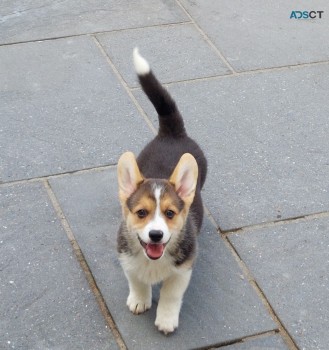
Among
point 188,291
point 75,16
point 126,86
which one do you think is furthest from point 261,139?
point 75,16

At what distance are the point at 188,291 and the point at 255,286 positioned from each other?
363mm

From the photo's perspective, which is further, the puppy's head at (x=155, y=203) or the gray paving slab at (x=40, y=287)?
the gray paving slab at (x=40, y=287)

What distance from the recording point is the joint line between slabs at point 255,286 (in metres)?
3.55

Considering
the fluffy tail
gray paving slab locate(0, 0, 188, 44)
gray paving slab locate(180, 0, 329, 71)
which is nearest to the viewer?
the fluffy tail

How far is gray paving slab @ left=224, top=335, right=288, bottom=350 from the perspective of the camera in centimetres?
348

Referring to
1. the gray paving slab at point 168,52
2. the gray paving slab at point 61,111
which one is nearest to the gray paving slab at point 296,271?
the gray paving slab at point 61,111

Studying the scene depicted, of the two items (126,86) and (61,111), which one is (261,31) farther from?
(61,111)

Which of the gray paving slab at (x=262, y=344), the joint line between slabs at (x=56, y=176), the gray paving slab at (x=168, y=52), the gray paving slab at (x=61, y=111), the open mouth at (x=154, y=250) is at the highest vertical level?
the open mouth at (x=154, y=250)

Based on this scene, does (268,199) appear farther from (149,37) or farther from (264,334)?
(149,37)

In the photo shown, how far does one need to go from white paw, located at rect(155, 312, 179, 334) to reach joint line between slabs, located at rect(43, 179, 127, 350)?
202mm

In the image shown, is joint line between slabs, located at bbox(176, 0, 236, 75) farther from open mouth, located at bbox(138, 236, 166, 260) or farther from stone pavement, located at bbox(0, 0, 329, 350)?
open mouth, located at bbox(138, 236, 166, 260)

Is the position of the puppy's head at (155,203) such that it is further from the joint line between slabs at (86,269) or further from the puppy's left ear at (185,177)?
the joint line between slabs at (86,269)

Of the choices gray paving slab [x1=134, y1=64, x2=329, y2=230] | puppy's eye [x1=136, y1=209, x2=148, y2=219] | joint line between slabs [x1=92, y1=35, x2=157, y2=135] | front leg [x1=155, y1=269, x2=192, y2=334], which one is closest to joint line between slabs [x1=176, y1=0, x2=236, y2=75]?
gray paving slab [x1=134, y1=64, x2=329, y2=230]

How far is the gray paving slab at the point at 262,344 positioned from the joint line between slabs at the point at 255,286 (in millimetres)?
40
